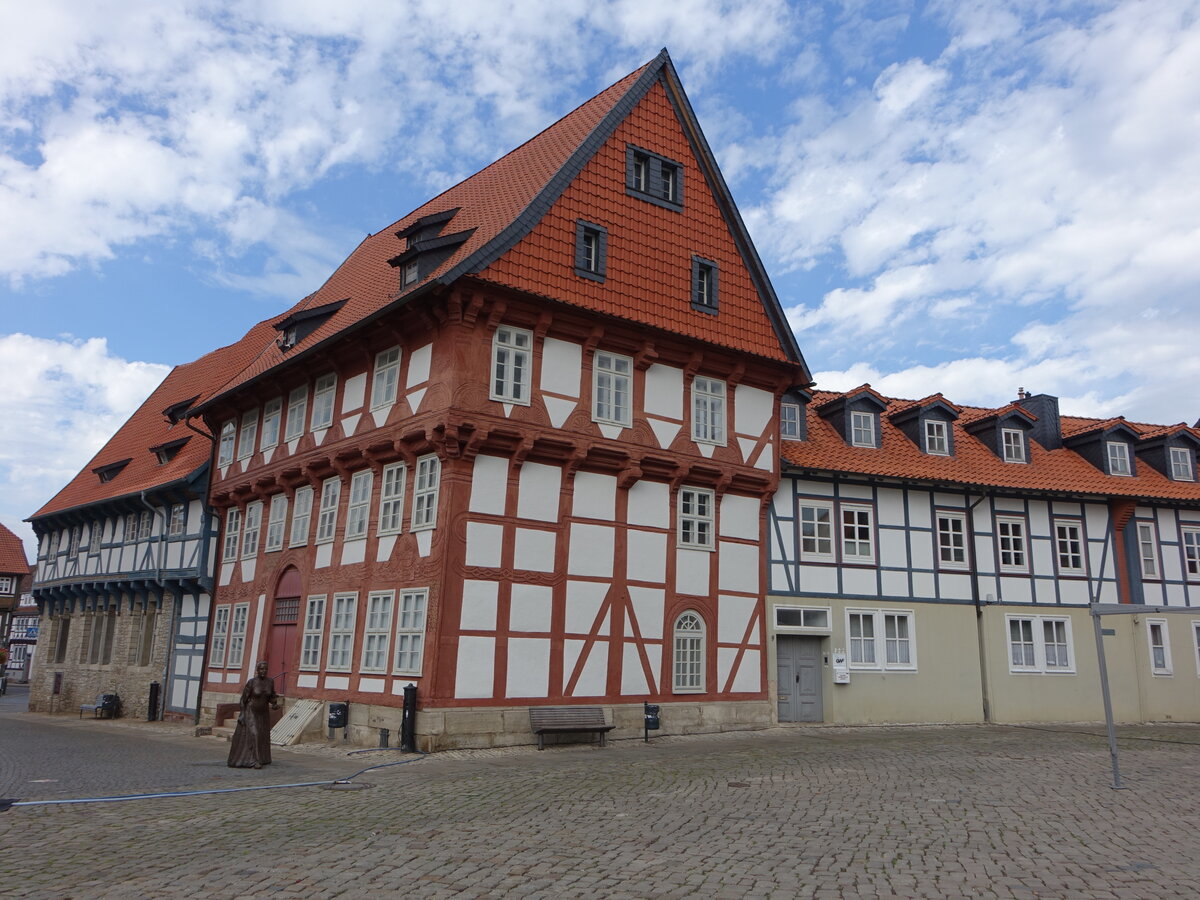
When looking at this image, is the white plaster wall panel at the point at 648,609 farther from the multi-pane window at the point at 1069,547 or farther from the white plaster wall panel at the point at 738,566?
the multi-pane window at the point at 1069,547

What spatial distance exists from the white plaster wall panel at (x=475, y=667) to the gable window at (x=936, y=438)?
1447 cm

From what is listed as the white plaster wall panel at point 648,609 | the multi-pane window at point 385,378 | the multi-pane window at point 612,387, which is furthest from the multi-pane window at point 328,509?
the white plaster wall panel at point 648,609

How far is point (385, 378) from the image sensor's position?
2158 cm

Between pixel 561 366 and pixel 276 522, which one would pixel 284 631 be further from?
pixel 561 366

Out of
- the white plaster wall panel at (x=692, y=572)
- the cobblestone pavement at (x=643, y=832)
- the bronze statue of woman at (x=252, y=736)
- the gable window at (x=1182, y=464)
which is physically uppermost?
the gable window at (x=1182, y=464)

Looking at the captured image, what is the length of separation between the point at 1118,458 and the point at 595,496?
57.6ft

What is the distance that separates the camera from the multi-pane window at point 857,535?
82.8ft

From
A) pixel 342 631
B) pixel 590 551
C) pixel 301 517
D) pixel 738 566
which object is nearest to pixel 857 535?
pixel 738 566

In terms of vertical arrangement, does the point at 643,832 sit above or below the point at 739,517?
below

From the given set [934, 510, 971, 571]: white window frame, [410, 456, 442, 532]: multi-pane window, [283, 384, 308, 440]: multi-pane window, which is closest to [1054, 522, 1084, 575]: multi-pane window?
[934, 510, 971, 571]: white window frame

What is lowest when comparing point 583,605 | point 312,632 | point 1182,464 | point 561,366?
point 312,632

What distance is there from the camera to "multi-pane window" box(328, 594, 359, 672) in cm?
2089

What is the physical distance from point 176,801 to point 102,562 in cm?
2416

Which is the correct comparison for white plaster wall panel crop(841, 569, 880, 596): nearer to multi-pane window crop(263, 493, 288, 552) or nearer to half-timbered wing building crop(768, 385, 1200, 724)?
half-timbered wing building crop(768, 385, 1200, 724)
